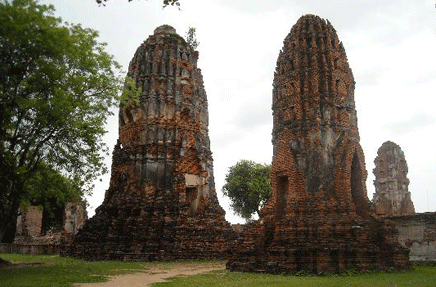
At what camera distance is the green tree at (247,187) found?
139 ft

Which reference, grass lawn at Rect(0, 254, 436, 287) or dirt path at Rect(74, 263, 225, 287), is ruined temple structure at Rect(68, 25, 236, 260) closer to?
dirt path at Rect(74, 263, 225, 287)

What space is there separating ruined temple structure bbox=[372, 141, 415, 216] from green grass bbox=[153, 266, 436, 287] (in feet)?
56.9

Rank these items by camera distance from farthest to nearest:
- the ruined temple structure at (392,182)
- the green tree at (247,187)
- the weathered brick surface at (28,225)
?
the green tree at (247,187) → the weathered brick surface at (28,225) → the ruined temple structure at (392,182)

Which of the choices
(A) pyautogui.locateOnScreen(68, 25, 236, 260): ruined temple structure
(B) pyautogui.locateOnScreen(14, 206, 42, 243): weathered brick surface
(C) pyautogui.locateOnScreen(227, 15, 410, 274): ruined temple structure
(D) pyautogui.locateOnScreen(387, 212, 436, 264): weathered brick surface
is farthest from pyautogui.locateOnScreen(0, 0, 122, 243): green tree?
(B) pyautogui.locateOnScreen(14, 206, 42, 243): weathered brick surface

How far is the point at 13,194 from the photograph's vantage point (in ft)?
47.0

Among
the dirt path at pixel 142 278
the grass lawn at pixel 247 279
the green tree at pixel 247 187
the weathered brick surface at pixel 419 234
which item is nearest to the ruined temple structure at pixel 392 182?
the weathered brick surface at pixel 419 234

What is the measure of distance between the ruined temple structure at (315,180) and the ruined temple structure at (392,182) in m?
15.3

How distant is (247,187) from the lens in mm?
43719

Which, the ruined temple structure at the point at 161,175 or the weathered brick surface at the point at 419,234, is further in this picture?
the ruined temple structure at the point at 161,175

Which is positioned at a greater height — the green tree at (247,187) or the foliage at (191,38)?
the foliage at (191,38)

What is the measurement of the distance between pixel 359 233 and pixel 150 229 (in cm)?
1014

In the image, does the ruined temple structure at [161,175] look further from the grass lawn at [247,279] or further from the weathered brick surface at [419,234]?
the weathered brick surface at [419,234]

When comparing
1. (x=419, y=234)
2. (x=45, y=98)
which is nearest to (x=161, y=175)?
(x=45, y=98)

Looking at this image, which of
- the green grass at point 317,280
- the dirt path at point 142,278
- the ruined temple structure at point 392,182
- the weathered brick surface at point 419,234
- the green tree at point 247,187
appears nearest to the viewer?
the green grass at point 317,280
